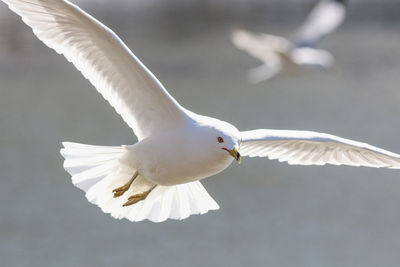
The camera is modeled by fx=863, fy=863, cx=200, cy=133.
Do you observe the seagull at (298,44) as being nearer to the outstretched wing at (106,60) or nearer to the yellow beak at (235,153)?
the outstretched wing at (106,60)

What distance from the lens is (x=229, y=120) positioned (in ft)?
66.5

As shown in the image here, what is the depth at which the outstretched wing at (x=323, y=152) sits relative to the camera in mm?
6734

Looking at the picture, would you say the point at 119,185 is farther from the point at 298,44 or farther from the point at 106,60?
the point at 298,44

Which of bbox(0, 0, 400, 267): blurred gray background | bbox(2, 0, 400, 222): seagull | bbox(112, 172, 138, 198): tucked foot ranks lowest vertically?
bbox(112, 172, 138, 198): tucked foot

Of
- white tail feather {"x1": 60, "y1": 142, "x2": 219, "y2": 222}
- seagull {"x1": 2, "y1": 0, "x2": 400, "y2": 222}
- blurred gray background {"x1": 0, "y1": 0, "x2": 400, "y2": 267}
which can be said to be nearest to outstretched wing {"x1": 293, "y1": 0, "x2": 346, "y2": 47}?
blurred gray background {"x1": 0, "y1": 0, "x2": 400, "y2": 267}

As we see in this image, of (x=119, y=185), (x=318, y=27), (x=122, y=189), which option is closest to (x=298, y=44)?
(x=318, y=27)

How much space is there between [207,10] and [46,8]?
2913 centimetres

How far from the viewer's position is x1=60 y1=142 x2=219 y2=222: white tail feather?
6418mm

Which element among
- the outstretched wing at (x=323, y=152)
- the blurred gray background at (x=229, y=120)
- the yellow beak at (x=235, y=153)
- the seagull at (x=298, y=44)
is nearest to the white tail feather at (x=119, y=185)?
the outstretched wing at (x=323, y=152)

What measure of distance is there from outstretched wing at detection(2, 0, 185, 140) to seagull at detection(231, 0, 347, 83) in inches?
352

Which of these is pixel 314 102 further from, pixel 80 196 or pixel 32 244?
pixel 32 244

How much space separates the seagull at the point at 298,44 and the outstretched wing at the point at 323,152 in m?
8.34

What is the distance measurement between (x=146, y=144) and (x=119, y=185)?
0.52 meters

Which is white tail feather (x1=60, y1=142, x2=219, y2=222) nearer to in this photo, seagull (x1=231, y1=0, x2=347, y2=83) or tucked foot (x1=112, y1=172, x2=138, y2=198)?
tucked foot (x1=112, y1=172, x2=138, y2=198)
